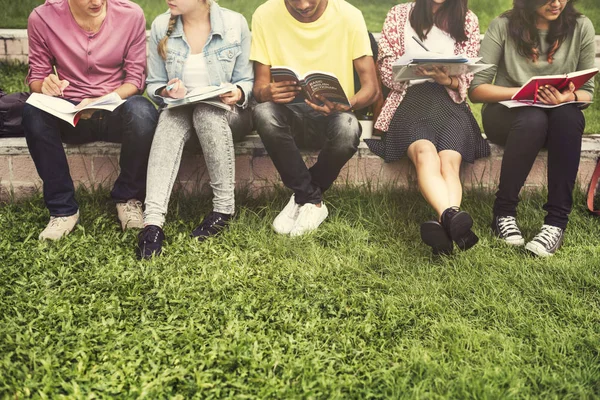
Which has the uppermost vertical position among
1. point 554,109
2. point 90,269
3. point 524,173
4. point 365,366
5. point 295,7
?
point 295,7

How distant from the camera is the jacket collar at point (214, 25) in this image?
3481 millimetres

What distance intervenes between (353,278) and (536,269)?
87 centimetres

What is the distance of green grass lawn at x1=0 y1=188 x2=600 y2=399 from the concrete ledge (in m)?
0.23

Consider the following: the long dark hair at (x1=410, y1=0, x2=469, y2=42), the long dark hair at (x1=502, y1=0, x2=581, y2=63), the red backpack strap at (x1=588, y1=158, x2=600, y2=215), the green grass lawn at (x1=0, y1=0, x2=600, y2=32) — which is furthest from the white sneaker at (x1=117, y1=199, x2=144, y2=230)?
the green grass lawn at (x1=0, y1=0, x2=600, y2=32)

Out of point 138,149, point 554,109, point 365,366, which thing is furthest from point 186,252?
point 554,109

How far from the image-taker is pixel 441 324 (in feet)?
8.64

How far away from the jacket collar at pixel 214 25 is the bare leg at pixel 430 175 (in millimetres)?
1196

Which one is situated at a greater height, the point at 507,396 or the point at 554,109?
the point at 554,109

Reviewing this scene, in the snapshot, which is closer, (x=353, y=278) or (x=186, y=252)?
(x=353, y=278)

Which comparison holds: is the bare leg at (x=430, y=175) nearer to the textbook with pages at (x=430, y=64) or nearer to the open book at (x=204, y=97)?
the textbook with pages at (x=430, y=64)

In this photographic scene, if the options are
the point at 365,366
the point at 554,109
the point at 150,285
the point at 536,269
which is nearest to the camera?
the point at 365,366

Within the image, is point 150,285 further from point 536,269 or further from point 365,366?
point 536,269

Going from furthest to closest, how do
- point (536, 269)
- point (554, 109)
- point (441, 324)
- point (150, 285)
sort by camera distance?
1. point (554, 109)
2. point (536, 269)
3. point (150, 285)
4. point (441, 324)

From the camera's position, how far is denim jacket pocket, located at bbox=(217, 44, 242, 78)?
350cm
